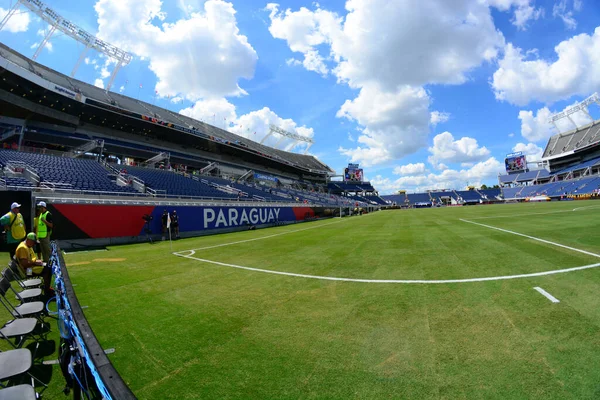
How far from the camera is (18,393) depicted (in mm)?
2162

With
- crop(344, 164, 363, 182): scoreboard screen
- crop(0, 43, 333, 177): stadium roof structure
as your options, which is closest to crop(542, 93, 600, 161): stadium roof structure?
crop(344, 164, 363, 182): scoreboard screen

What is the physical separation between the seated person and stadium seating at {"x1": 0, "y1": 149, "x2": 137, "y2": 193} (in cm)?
1344

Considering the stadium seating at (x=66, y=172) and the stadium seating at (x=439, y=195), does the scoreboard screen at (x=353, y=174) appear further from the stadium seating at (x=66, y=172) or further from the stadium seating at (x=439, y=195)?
the stadium seating at (x=66, y=172)

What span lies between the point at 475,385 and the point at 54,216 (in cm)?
1845

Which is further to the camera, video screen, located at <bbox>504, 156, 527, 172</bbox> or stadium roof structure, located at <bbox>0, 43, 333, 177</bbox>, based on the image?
video screen, located at <bbox>504, 156, 527, 172</bbox>

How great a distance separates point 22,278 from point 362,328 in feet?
25.8

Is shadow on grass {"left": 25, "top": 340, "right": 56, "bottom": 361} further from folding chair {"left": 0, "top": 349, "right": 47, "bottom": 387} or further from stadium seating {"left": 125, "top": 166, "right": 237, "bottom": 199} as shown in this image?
stadium seating {"left": 125, "top": 166, "right": 237, "bottom": 199}

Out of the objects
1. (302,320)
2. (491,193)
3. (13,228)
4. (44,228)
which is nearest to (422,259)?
(302,320)

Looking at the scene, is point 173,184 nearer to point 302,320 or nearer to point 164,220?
point 164,220

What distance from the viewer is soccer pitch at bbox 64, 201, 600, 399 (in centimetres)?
280

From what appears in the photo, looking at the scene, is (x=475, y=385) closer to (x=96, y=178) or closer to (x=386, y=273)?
(x=386, y=273)

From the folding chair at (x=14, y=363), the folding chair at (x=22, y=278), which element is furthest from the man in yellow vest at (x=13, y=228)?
the folding chair at (x=14, y=363)

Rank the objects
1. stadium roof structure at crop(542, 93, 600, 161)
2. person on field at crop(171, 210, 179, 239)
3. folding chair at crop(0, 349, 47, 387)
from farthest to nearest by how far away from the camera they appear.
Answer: stadium roof structure at crop(542, 93, 600, 161), person on field at crop(171, 210, 179, 239), folding chair at crop(0, 349, 47, 387)

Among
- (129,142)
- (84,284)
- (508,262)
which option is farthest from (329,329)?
(129,142)
